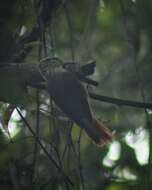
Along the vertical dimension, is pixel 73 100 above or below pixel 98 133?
above

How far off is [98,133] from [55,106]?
0.28m

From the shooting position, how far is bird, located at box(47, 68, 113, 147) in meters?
2.57

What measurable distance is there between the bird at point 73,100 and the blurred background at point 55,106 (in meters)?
0.08

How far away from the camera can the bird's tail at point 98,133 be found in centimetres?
262

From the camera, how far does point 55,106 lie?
9.26 ft

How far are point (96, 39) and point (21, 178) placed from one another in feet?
7.12

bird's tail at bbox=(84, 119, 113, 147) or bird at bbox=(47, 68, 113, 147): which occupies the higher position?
bird at bbox=(47, 68, 113, 147)

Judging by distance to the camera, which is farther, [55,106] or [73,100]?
[55,106]

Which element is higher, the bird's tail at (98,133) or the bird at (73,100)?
the bird at (73,100)

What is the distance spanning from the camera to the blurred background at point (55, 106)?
2.65 metres

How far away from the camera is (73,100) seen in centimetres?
259

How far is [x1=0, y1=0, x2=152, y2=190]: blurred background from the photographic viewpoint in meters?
2.65

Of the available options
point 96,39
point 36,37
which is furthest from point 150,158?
point 96,39

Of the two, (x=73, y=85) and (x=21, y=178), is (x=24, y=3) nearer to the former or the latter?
(x=73, y=85)
